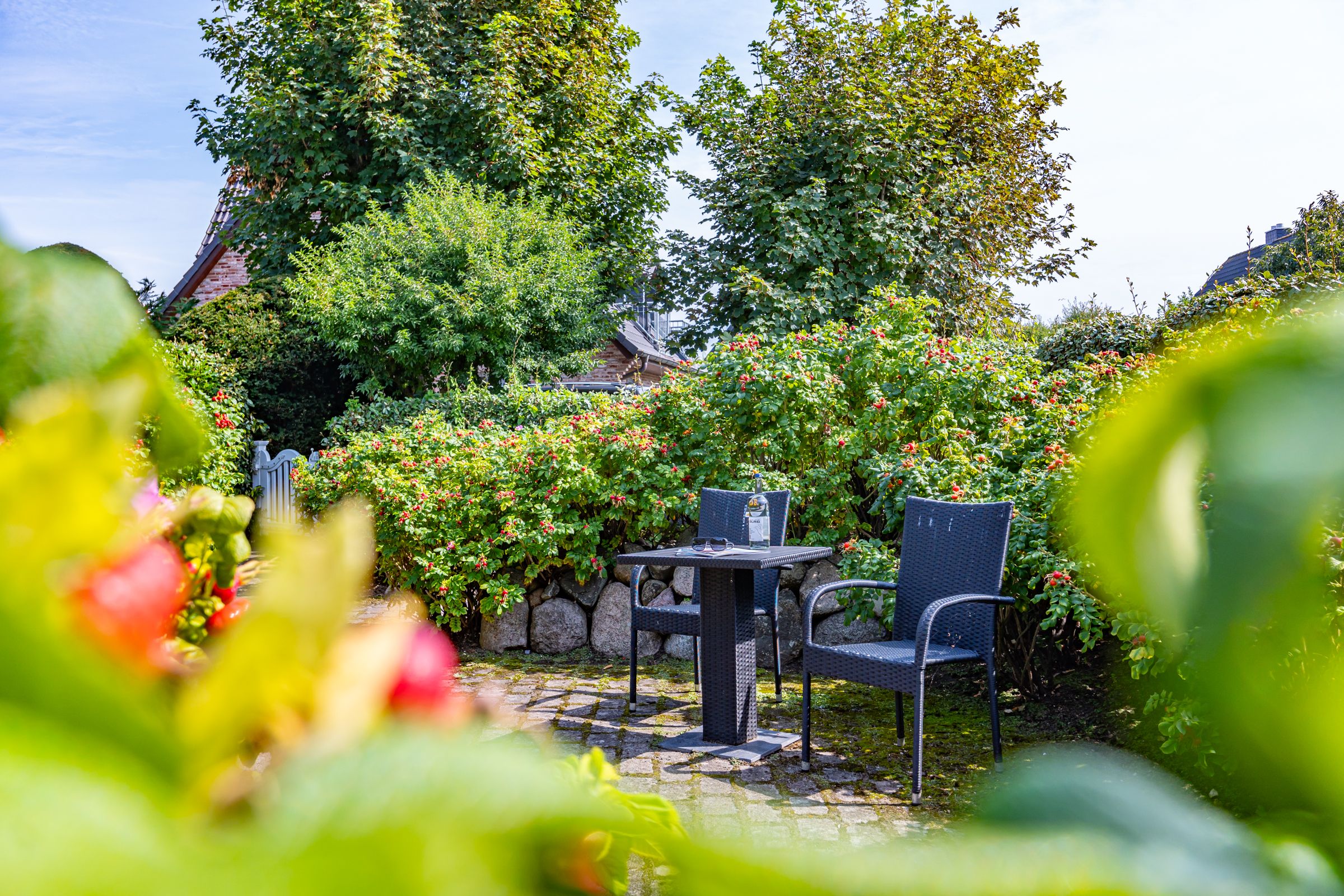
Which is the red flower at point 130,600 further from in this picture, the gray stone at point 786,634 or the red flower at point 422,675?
the gray stone at point 786,634

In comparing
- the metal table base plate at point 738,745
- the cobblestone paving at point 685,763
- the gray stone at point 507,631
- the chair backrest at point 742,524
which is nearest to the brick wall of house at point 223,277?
the gray stone at point 507,631

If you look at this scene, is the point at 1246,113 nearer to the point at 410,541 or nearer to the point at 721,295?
the point at 410,541

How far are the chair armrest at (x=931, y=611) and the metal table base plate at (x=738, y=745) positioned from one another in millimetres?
1020

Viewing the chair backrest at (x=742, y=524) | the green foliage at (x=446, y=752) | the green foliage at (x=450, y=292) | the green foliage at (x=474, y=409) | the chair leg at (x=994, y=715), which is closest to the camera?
the green foliage at (x=446, y=752)

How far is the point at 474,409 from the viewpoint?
10383mm

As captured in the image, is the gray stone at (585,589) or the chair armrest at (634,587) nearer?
the chair armrest at (634,587)

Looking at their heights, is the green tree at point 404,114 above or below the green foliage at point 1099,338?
above

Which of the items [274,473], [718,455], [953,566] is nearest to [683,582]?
[718,455]

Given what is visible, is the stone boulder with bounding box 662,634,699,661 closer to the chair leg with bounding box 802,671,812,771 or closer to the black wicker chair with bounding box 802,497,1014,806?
the black wicker chair with bounding box 802,497,1014,806

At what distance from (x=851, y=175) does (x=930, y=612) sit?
1180cm

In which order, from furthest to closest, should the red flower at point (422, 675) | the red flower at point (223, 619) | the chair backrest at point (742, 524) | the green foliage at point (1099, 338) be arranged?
the green foliage at point (1099, 338), the chair backrest at point (742, 524), the red flower at point (223, 619), the red flower at point (422, 675)

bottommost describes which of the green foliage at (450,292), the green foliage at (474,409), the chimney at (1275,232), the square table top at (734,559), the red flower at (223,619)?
the square table top at (734,559)

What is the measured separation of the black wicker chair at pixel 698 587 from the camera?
546cm

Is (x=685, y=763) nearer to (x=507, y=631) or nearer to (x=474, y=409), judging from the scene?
(x=507, y=631)
